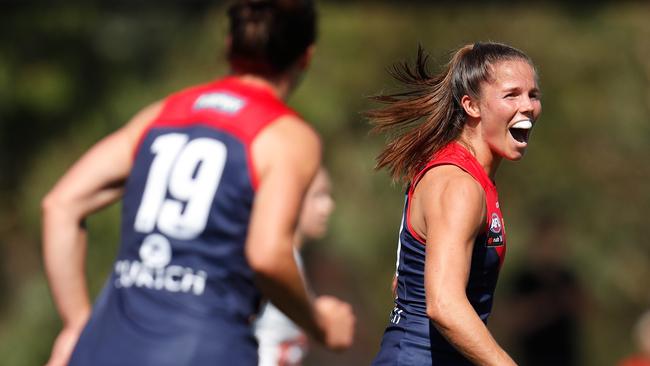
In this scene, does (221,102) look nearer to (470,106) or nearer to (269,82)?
(269,82)

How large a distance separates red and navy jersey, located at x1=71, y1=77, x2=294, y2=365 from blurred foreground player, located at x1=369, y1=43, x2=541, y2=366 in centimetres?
45

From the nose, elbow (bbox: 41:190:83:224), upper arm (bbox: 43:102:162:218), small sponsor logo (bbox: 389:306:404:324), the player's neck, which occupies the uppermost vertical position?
the nose

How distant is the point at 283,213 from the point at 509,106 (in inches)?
30.6

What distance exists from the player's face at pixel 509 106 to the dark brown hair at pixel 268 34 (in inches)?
24.9

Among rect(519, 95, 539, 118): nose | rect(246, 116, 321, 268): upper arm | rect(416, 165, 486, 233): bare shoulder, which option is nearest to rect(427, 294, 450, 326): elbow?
rect(416, 165, 486, 233): bare shoulder

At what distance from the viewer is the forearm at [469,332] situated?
365 cm

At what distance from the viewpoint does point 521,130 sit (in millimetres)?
3994

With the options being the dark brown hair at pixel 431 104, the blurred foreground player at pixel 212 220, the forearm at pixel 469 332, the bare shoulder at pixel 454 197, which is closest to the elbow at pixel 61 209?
the blurred foreground player at pixel 212 220

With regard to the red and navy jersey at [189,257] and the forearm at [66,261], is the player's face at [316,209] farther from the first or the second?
the red and navy jersey at [189,257]

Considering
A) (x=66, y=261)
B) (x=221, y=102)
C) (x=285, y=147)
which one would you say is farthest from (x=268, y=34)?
(x=66, y=261)

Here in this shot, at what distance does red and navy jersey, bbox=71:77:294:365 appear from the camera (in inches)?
153

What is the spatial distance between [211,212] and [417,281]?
66 cm

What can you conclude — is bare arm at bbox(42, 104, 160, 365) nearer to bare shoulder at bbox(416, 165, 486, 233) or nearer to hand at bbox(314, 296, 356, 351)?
hand at bbox(314, 296, 356, 351)

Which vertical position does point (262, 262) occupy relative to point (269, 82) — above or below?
below
